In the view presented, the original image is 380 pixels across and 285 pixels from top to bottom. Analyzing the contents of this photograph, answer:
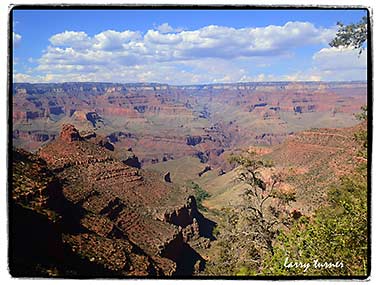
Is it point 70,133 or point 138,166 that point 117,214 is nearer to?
point 70,133

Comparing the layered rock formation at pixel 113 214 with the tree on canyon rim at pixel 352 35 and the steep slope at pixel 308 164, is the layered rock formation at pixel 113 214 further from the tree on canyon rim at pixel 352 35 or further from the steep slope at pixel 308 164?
the tree on canyon rim at pixel 352 35

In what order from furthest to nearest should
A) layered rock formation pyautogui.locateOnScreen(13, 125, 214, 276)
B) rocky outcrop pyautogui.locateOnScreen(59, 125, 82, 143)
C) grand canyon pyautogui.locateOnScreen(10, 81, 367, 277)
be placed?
rocky outcrop pyautogui.locateOnScreen(59, 125, 82, 143) < layered rock formation pyautogui.locateOnScreen(13, 125, 214, 276) < grand canyon pyautogui.locateOnScreen(10, 81, 367, 277)

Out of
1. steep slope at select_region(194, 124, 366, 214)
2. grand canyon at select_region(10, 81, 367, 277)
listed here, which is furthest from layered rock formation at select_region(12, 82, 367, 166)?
steep slope at select_region(194, 124, 366, 214)

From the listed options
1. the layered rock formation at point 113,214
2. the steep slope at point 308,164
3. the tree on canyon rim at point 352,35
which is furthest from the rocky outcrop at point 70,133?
the tree on canyon rim at point 352,35

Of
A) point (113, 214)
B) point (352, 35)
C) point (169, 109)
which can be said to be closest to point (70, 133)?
point (113, 214)

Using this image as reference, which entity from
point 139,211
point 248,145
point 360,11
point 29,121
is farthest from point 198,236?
point 360,11

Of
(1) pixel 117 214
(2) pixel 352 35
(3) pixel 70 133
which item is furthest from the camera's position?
(1) pixel 117 214

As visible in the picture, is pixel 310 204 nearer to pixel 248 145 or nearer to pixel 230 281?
pixel 248 145

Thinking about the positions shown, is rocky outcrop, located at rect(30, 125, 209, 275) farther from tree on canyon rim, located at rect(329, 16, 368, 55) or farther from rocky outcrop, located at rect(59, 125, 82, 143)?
tree on canyon rim, located at rect(329, 16, 368, 55)
